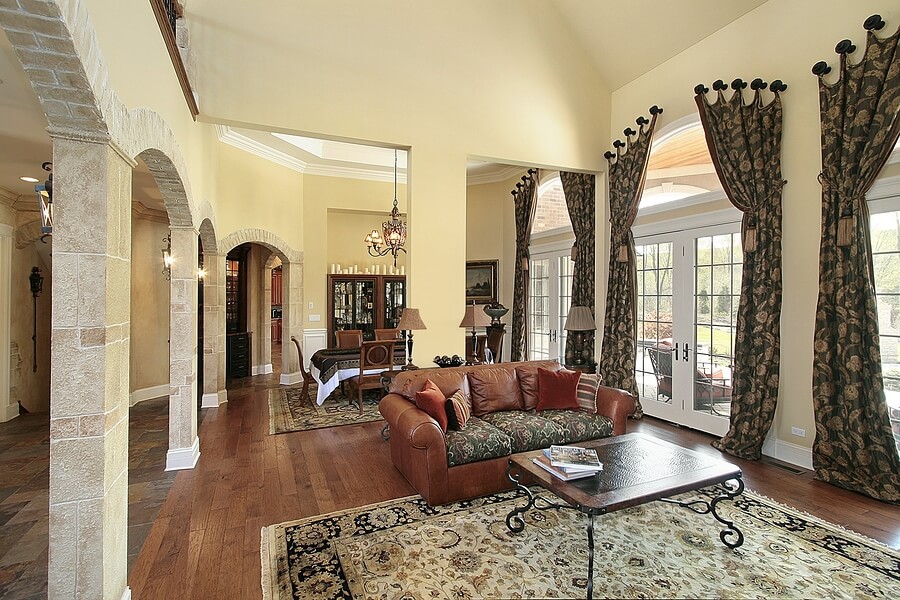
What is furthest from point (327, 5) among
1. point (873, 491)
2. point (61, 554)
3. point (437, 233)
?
point (873, 491)

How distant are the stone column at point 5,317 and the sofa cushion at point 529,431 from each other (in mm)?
6198

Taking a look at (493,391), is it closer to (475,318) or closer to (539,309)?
(475,318)

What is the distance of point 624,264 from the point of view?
5895 mm

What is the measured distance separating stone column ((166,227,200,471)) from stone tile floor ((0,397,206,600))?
234 millimetres

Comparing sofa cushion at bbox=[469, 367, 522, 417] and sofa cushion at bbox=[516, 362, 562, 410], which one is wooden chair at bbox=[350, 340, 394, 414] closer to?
sofa cushion at bbox=[469, 367, 522, 417]

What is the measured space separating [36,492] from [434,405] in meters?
3.36

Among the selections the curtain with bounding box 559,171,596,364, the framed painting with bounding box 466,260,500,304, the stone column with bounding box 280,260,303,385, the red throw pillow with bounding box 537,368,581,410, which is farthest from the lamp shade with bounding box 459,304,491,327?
the stone column with bounding box 280,260,303,385

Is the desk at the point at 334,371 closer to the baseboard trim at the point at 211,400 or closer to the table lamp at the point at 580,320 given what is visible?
the baseboard trim at the point at 211,400

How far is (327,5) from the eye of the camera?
4848 millimetres

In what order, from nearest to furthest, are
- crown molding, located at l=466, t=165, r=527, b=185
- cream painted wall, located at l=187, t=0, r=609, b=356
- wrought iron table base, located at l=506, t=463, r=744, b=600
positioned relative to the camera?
wrought iron table base, located at l=506, t=463, r=744, b=600 → cream painted wall, located at l=187, t=0, r=609, b=356 → crown molding, located at l=466, t=165, r=527, b=185

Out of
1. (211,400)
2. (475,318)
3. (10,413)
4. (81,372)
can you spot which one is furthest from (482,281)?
(81,372)

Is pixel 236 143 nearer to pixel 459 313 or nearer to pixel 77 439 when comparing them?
pixel 459 313

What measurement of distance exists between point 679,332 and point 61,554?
5.72 meters

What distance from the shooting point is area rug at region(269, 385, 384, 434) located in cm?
555
